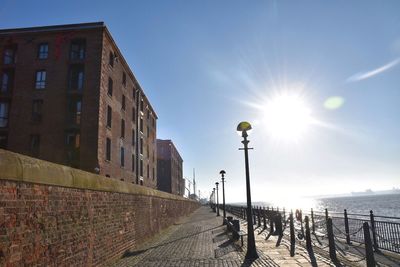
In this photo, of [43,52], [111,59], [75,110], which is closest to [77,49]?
[43,52]

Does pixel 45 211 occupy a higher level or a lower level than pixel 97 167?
lower

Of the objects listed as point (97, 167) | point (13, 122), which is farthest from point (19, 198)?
point (13, 122)

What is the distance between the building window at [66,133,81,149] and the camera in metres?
30.1

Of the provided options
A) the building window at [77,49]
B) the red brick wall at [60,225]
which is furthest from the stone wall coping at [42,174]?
the building window at [77,49]

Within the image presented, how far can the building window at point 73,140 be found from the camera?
3008cm

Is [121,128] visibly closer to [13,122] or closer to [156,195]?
[13,122]

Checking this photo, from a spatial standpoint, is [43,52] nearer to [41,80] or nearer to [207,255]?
[41,80]

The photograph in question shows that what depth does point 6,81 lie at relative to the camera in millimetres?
32656

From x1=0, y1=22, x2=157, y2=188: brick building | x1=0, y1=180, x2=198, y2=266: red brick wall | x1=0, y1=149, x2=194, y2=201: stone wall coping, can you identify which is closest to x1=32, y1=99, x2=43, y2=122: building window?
x1=0, y1=22, x2=157, y2=188: brick building

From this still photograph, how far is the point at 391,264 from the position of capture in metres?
9.55

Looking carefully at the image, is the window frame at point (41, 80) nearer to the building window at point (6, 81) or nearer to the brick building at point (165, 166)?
the building window at point (6, 81)

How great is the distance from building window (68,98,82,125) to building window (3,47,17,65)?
24.3 ft

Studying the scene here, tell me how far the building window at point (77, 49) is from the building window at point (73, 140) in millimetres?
7401

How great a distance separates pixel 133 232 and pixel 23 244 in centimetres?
755
